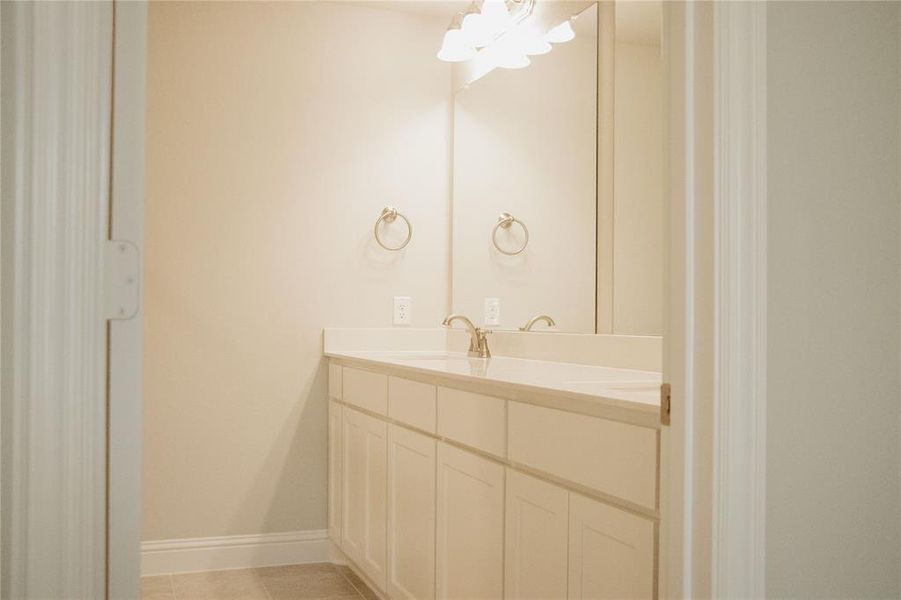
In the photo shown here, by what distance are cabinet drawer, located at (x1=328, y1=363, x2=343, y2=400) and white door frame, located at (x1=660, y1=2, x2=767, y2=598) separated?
7.64 feet

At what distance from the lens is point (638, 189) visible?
2691mm

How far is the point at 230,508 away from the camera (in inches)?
140

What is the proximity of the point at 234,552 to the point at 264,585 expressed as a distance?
262mm

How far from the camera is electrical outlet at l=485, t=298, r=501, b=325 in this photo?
3.48 meters

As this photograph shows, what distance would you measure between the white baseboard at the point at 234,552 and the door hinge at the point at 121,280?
2.61 meters

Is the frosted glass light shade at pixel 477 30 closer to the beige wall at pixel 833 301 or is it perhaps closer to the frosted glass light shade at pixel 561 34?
the frosted glass light shade at pixel 561 34

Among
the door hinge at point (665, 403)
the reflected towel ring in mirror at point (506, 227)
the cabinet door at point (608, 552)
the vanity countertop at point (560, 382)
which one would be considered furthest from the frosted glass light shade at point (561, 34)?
the door hinge at point (665, 403)

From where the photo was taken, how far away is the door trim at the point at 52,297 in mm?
996

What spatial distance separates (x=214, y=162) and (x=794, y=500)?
2.76 meters

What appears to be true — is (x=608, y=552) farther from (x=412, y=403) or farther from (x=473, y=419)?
(x=412, y=403)

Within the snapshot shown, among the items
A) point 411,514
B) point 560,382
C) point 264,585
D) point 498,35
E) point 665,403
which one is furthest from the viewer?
point 498,35

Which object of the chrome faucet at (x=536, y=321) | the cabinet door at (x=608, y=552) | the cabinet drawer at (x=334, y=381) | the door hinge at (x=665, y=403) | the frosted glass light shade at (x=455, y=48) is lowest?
the cabinet door at (x=608, y=552)

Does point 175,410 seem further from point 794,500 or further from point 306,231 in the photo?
point 794,500

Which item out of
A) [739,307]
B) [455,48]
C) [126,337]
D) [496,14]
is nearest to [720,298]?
[739,307]
